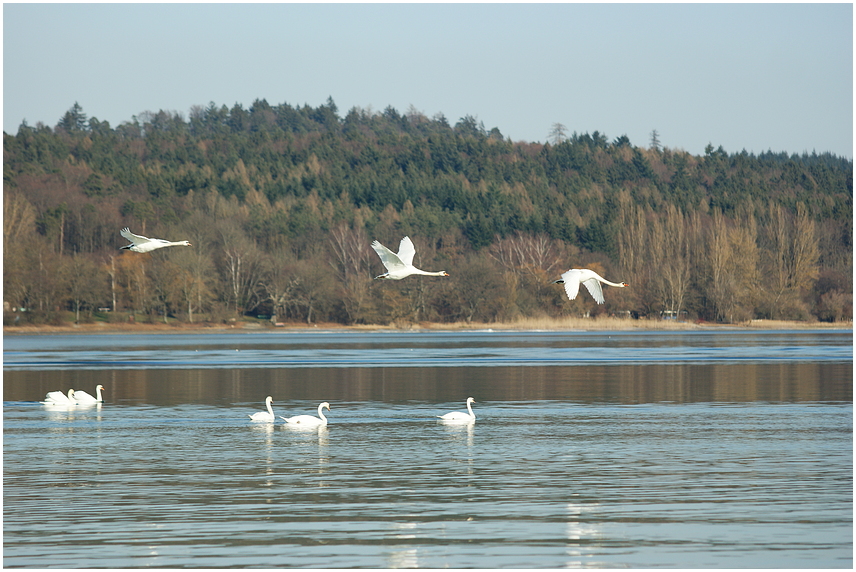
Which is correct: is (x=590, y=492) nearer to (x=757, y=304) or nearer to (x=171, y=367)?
(x=171, y=367)

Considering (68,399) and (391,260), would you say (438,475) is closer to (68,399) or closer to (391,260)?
(391,260)

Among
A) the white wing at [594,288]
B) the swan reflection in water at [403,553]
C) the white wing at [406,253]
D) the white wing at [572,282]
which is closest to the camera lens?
the swan reflection in water at [403,553]

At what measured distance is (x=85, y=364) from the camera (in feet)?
139

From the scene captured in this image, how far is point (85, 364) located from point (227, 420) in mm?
20780

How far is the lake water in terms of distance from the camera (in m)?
11.6

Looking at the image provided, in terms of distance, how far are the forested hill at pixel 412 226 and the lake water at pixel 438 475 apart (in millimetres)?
52852

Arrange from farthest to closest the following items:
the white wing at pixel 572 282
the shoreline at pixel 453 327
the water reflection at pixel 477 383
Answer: the shoreline at pixel 453 327
the water reflection at pixel 477 383
the white wing at pixel 572 282

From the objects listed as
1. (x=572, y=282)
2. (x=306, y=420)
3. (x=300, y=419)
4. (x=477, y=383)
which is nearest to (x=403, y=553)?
(x=572, y=282)

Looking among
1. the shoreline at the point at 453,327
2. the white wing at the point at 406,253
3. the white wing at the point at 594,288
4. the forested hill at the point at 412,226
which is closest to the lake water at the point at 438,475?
the white wing at the point at 594,288

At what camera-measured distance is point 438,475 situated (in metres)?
16.1

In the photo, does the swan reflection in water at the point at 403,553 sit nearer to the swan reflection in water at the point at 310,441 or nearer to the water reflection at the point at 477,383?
the swan reflection in water at the point at 310,441

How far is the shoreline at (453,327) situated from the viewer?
262 ft

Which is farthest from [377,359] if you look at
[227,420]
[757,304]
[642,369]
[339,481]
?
[757,304]

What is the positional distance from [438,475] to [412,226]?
9550cm
